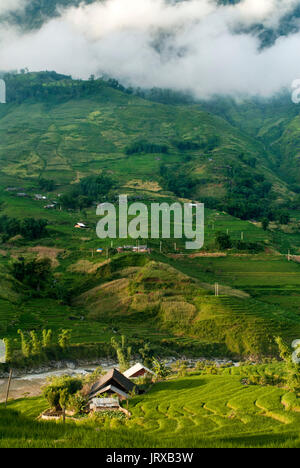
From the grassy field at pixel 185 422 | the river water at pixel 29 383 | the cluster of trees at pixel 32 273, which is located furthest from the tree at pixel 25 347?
the cluster of trees at pixel 32 273

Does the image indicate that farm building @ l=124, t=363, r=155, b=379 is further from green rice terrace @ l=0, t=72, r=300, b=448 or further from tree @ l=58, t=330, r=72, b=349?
tree @ l=58, t=330, r=72, b=349

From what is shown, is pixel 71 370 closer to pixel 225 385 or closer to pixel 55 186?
pixel 225 385

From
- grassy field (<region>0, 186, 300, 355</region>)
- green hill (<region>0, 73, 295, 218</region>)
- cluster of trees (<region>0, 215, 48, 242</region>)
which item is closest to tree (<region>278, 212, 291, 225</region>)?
green hill (<region>0, 73, 295, 218</region>)

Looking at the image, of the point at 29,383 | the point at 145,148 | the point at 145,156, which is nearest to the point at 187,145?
the point at 145,148

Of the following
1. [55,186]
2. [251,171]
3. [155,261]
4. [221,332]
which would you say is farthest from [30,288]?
[251,171]

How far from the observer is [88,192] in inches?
4916

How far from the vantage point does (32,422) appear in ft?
41.3

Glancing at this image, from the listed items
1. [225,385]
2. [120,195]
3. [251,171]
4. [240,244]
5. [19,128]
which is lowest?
[225,385]

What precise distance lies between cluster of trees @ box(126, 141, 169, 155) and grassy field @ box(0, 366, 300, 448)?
131369mm

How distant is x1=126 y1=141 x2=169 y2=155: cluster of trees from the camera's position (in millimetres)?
165500

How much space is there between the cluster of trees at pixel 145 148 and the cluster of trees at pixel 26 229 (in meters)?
79.1

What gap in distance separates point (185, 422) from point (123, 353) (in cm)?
2561

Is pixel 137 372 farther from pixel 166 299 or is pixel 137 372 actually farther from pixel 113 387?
pixel 166 299

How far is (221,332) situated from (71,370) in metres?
20.2
